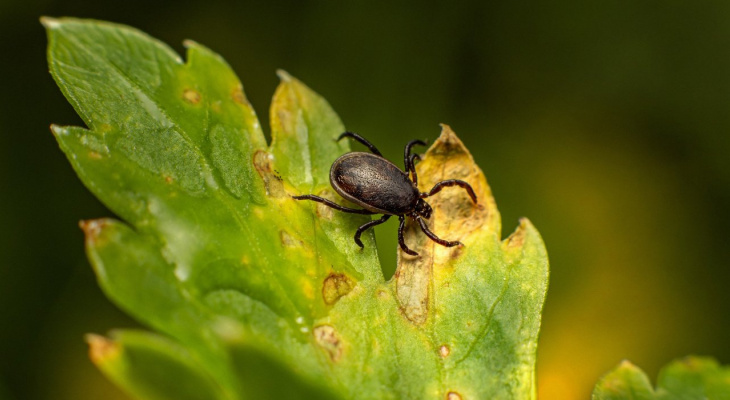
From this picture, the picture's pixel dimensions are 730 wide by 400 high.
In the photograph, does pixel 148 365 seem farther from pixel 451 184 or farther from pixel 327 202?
pixel 451 184

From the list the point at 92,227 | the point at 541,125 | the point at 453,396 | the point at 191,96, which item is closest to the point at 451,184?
the point at 453,396

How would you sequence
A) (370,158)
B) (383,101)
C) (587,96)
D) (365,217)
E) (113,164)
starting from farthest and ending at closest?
(587,96)
(383,101)
(370,158)
(365,217)
(113,164)

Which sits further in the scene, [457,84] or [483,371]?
[457,84]

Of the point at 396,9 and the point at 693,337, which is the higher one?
the point at 396,9

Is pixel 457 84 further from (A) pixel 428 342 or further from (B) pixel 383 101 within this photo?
(A) pixel 428 342

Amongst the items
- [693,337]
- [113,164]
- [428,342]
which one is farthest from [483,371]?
[693,337]

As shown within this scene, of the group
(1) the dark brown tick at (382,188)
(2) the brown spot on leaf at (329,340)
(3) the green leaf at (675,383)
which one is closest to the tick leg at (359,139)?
(1) the dark brown tick at (382,188)

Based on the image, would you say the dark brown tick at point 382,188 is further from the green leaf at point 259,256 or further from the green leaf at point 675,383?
the green leaf at point 675,383
